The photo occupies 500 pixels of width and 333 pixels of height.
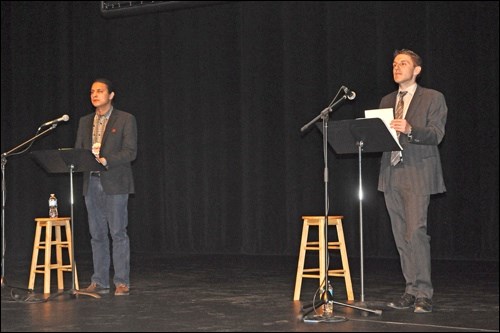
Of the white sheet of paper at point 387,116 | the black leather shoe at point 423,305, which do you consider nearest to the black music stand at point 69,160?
the white sheet of paper at point 387,116

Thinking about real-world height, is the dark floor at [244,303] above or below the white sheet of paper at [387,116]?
below

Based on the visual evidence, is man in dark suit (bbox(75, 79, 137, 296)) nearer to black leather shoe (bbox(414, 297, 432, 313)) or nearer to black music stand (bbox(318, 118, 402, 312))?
black music stand (bbox(318, 118, 402, 312))

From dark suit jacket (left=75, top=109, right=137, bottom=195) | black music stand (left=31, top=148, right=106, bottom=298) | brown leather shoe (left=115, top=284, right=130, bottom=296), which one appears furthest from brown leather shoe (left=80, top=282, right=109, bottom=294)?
dark suit jacket (left=75, top=109, right=137, bottom=195)

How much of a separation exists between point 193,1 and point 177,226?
2911 mm

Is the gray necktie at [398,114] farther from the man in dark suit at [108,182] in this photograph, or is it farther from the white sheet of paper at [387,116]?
the man in dark suit at [108,182]

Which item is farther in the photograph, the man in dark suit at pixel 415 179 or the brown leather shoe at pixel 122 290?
the brown leather shoe at pixel 122 290

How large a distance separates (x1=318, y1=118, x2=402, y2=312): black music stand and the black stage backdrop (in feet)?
12.4

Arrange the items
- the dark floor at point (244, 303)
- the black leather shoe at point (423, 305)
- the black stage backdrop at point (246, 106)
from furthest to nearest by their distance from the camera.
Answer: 1. the black stage backdrop at point (246, 106)
2. the black leather shoe at point (423, 305)
3. the dark floor at point (244, 303)

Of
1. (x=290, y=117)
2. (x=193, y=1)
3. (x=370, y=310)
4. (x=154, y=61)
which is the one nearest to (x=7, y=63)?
(x=154, y=61)

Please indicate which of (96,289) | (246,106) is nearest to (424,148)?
(96,289)

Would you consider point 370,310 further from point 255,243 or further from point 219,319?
point 255,243

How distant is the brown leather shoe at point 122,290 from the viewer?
19.0 ft

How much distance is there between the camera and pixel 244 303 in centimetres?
529

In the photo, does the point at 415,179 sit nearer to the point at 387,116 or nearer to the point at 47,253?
the point at 387,116
